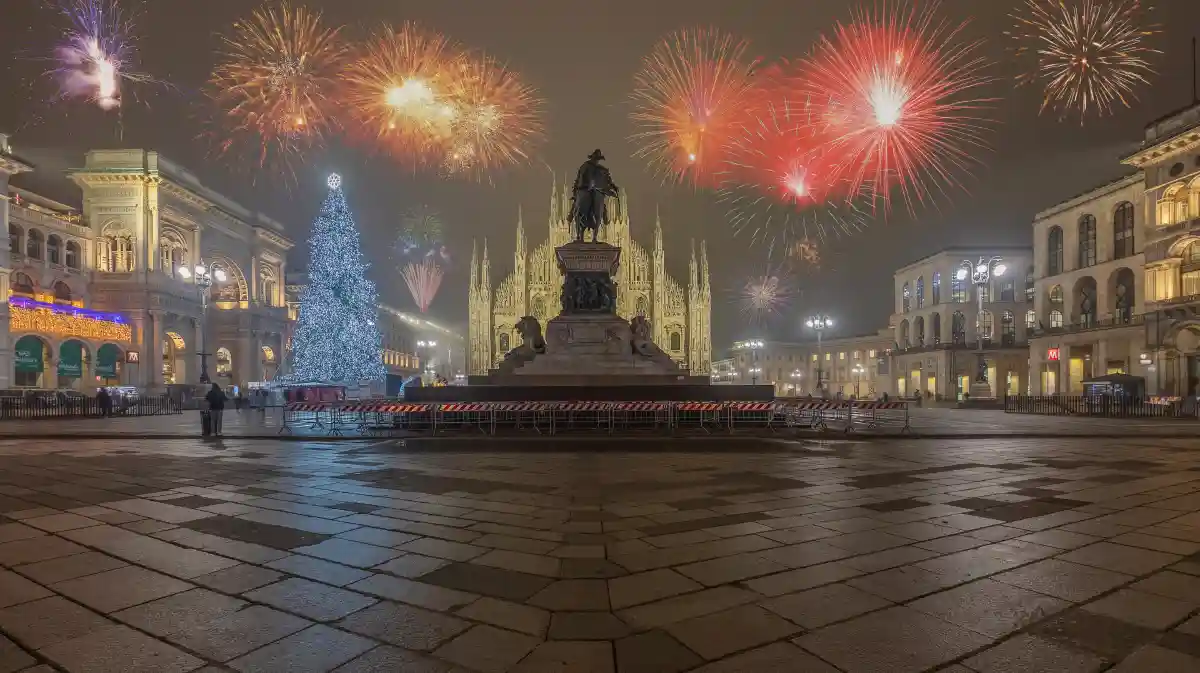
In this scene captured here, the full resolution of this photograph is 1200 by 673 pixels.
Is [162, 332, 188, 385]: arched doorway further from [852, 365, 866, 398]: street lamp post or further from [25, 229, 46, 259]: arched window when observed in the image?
[852, 365, 866, 398]: street lamp post

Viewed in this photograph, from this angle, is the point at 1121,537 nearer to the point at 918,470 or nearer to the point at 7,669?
the point at 918,470

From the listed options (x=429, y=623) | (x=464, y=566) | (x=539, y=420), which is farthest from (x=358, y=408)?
(x=429, y=623)

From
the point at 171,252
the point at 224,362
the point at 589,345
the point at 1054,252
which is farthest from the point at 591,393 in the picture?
the point at 224,362

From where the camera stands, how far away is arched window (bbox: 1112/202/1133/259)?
136ft

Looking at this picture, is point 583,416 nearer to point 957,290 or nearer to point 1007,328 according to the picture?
point 957,290

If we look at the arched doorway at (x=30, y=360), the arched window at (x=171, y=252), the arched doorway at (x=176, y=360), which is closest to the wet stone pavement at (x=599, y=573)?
the arched doorway at (x=30, y=360)

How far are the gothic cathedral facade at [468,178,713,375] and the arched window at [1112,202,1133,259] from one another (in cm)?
3745

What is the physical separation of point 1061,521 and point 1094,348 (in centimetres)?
4687

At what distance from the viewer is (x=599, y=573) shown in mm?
4602

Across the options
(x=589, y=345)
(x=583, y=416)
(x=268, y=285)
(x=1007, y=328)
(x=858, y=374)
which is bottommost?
(x=858, y=374)

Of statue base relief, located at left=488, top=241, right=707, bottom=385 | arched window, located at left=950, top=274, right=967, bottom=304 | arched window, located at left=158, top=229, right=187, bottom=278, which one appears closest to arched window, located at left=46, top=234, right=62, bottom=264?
arched window, located at left=158, top=229, right=187, bottom=278

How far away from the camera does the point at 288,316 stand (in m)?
66.4

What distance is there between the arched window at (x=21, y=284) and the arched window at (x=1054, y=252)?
235 ft

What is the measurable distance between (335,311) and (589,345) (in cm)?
2778
